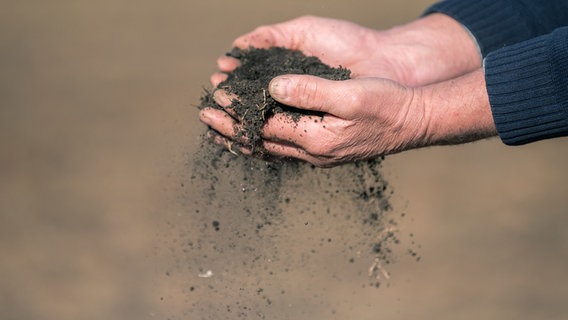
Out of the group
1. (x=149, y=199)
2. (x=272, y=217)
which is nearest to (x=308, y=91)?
(x=272, y=217)

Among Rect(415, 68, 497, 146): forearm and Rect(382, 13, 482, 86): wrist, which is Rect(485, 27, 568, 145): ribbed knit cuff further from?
Rect(382, 13, 482, 86): wrist

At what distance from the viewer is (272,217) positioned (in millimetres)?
2920

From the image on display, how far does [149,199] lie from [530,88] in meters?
3.10

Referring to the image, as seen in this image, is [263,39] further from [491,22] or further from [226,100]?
[491,22]

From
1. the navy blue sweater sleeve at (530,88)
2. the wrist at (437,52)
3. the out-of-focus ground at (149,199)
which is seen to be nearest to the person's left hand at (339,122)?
the navy blue sweater sleeve at (530,88)

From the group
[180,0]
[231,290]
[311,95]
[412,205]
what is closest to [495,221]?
[412,205]

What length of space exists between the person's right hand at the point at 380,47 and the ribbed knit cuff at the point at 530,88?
2.29ft

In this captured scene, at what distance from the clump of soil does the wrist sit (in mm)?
451

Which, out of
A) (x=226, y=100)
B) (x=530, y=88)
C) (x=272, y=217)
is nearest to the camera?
(x=530, y=88)

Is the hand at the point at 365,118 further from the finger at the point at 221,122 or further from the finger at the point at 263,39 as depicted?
the finger at the point at 263,39

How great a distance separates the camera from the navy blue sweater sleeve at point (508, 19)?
2.92 meters

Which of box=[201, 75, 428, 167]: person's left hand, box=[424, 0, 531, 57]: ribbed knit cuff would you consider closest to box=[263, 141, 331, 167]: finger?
box=[201, 75, 428, 167]: person's left hand

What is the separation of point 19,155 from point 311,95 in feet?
11.7

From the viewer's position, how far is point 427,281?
14.7 feet
